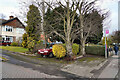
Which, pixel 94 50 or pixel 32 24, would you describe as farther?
pixel 94 50

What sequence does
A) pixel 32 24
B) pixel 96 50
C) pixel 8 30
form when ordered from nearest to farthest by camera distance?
pixel 32 24, pixel 96 50, pixel 8 30

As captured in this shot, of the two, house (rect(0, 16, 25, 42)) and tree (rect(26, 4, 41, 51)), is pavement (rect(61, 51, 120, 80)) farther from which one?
house (rect(0, 16, 25, 42))

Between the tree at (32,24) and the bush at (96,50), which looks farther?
the bush at (96,50)

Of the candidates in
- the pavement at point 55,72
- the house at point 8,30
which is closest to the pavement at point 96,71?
the pavement at point 55,72

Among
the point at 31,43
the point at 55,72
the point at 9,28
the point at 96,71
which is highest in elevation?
the point at 9,28

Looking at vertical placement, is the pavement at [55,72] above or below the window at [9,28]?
below

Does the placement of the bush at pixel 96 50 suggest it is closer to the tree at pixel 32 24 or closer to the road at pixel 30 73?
the tree at pixel 32 24

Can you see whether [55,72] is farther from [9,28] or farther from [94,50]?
[9,28]

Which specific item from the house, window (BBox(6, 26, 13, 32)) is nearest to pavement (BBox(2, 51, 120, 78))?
the house

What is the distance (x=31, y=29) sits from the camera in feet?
42.5

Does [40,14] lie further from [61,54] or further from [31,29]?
[61,54]

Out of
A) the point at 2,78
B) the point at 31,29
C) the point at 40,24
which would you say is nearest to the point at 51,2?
the point at 40,24

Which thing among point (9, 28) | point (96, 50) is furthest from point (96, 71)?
point (9, 28)

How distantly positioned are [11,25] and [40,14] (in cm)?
1964
